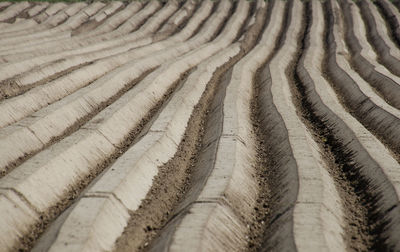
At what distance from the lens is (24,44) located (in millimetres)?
14656

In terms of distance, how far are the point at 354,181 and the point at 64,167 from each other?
482cm

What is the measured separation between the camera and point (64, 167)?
6.72m

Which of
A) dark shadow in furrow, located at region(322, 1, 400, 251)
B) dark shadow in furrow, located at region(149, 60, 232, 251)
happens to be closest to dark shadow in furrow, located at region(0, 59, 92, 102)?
dark shadow in furrow, located at region(149, 60, 232, 251)

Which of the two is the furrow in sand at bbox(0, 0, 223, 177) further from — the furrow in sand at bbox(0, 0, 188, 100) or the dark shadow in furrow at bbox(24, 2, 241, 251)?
the dark shadow in furrow at bbox(24, 2, 241, 251)

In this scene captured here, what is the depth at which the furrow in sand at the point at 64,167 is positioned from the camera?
217 inches

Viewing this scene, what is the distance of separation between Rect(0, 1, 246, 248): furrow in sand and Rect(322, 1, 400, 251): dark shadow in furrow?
407cm

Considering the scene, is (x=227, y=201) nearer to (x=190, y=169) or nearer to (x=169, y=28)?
(x=190, y=169)

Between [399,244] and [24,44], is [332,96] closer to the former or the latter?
[399,244]

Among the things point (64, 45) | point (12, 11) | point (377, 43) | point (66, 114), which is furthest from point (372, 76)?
point (12, 11)

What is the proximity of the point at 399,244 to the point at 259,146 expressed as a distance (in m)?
3.64

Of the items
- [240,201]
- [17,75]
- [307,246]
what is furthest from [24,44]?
[307,246]

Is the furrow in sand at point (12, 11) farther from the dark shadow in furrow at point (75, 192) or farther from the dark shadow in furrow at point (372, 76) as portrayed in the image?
the dark shadow in furrow at point (372, 76)

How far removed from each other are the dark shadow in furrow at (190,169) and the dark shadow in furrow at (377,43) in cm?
624

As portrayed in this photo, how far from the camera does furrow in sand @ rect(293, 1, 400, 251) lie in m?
5.25
